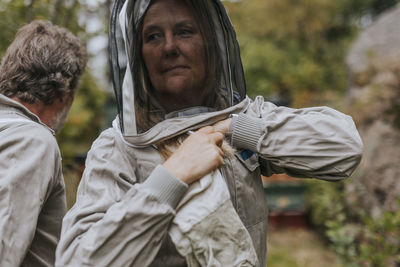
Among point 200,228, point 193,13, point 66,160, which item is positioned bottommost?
point 66,160

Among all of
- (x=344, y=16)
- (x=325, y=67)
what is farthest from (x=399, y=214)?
(x=344, y=16)

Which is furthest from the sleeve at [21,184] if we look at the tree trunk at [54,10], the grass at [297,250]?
the grass at [297,250]

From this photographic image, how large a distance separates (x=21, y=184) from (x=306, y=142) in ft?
3.65

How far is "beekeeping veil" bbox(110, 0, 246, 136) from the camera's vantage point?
5.01 feet

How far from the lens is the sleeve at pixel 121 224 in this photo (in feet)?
3.98

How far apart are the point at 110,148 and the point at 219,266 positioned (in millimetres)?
569

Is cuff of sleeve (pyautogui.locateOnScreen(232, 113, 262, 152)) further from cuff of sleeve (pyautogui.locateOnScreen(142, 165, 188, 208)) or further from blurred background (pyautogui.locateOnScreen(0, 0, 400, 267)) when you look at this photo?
blurred background (pyautogui.locateOnScreen(0, 0, 400, 267))

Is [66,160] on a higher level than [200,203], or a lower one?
lower

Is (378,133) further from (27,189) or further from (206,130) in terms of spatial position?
(27,189)

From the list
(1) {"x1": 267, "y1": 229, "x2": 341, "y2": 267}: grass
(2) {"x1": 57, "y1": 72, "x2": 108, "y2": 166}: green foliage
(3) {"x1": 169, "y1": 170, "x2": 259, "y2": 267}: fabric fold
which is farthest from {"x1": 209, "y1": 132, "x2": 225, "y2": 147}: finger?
(2) {"x1": 57, "y1": 72, "x2": 108, "y2": 166}: green foliage

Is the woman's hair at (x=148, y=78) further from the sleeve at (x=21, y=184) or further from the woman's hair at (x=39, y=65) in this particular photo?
the woman's hair at (x=39, y=65)

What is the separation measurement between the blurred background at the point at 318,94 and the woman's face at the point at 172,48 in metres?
1.60

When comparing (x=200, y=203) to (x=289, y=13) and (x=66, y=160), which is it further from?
(x=289, y=13)

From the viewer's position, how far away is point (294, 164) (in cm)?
139
